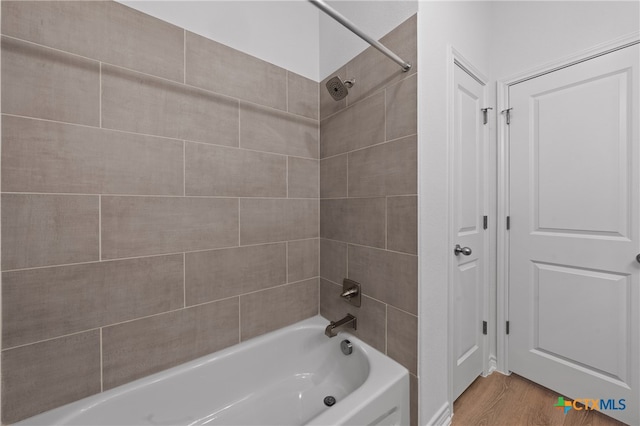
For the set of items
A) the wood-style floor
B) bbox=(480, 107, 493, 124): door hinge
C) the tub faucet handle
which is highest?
bbox=(480, 107, 493, 124): door hinge

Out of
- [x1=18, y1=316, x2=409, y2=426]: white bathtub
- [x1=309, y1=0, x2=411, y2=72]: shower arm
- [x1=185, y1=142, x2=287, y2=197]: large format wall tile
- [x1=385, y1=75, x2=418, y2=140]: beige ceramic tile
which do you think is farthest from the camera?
[x1=185, y1=142, x2=287, y2=197]: large format wall tile

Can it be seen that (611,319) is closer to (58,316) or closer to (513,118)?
(513,118)

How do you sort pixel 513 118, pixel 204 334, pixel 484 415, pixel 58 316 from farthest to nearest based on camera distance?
pixel 513 118 → pixel 484 415 → pixel 204 334 → pixel 58 316

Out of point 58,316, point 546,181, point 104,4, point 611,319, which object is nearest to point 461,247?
point 546,181

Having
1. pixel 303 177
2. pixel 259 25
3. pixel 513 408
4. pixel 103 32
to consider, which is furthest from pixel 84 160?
pixel 513 408

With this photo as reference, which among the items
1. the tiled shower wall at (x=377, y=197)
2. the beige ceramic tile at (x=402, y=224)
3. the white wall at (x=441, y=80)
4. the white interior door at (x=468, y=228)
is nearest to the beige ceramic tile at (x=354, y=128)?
the tiled shower wall at (x=377, y=197)

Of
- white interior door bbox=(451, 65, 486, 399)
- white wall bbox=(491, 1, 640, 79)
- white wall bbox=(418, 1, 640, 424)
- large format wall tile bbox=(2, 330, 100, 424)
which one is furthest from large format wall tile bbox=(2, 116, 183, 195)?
white wall bbox=(491, 1, 640, 79)

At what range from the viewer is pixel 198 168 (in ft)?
3.93

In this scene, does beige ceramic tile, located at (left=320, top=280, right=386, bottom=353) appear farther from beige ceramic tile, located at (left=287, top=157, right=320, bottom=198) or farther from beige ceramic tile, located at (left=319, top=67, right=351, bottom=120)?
beige ceramic tile, located at (left=319, top=67, right=351, bottom=120)

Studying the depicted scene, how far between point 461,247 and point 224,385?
1465mm

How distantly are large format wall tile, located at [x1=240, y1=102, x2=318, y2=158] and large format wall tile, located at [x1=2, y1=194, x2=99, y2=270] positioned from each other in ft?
2.36

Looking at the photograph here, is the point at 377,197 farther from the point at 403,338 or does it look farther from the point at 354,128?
the point at 403,338

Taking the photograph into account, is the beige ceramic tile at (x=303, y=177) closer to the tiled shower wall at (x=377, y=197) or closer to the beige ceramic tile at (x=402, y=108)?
the tiled shower wall at (x=377, y=197)

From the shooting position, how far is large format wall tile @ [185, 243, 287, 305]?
1198 millimetres
